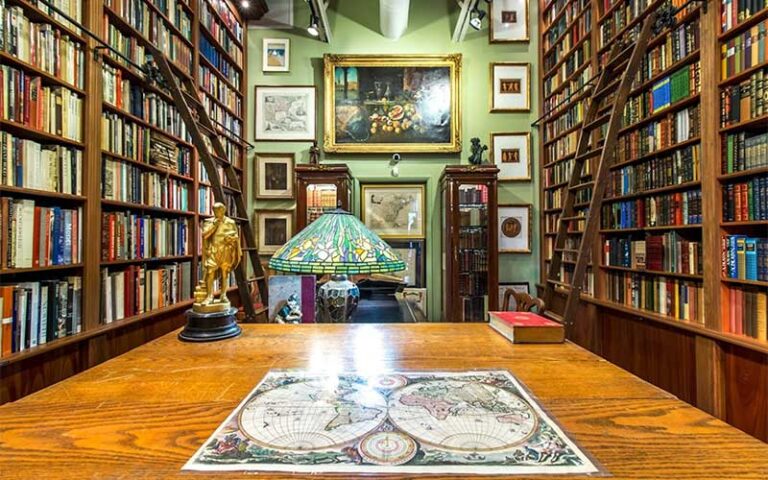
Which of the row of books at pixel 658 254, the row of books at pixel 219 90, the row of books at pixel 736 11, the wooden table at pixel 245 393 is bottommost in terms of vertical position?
the wooden table at pixel 245 393

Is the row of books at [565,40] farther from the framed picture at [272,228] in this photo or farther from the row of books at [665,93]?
the framed picture at [272,228]

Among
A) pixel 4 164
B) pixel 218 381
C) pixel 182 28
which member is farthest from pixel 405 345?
pixel 182 28

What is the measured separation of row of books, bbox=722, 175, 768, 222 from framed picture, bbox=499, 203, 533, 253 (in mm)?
1921

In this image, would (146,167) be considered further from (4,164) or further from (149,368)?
(149,368)

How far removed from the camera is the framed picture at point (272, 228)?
11.9 feet

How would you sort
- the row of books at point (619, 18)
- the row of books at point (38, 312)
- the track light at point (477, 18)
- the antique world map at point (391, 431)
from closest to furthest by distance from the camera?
1. the antique world map at point (391, 431)
2. the row of books at point (38, 312)
3. the row of books at point (619, 18)
4. the track light at point (477, 18)

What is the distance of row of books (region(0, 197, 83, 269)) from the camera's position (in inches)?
53.7

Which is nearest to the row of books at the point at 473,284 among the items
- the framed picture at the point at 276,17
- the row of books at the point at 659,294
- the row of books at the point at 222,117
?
the row of books at the point at 659,294

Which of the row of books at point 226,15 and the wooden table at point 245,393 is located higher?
the row of books at point 226,15

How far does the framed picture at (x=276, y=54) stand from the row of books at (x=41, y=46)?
2103 millimetres

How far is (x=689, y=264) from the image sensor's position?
1883mm

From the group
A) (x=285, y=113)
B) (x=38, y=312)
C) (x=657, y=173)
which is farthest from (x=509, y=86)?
(x=38, y=312)

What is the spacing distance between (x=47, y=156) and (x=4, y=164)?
206 millimetres

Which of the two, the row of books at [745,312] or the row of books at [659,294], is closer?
the row of books at [745,312]
